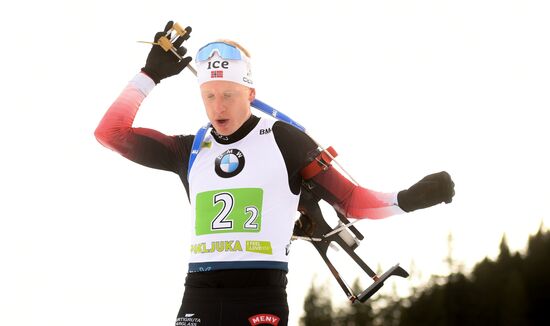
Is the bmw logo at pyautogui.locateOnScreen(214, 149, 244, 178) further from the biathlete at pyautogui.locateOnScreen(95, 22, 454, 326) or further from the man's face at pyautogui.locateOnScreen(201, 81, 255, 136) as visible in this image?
the man's face at pyautogui.locateOnScreen(201, 81, 255, 136)

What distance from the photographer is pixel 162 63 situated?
8.01 m

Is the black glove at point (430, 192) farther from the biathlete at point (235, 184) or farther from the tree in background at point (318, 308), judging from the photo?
the tree in background at point (318, 308)

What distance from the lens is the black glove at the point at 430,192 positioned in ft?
22.8

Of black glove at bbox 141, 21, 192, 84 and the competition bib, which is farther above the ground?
black glove at bbox 141, 21, 192, 84

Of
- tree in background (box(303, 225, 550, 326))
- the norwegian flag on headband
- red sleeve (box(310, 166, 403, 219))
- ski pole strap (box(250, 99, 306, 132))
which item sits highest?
tree in background (box(303, 225, 550, 326))

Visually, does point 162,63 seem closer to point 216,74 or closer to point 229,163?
point 216,74

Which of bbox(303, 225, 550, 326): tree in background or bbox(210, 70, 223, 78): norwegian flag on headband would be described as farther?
bbox(303, 225, 550, 326): tree in background

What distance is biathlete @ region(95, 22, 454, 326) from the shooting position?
277 inches

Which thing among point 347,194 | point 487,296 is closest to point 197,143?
point 347,194

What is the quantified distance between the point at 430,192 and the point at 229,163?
155 centimetres

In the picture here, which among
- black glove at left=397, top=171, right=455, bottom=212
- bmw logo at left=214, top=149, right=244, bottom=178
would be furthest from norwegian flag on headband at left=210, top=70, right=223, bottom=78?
black glove at left=397, top=171, right=455, bottom=212

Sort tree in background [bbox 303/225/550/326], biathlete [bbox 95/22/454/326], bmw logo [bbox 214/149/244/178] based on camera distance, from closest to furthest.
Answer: biathlete [bbox 95/22/454/326] < bmw logo [bbox 214/149/244/178] < tree in background [bbox 303/225/550/326]

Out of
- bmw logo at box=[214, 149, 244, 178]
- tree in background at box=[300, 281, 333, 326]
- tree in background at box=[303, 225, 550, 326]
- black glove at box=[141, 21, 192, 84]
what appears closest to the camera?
bmw logo at box=[214, 149, 244, 178]

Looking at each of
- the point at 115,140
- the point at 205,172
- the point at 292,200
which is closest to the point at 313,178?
the point at 292,200
